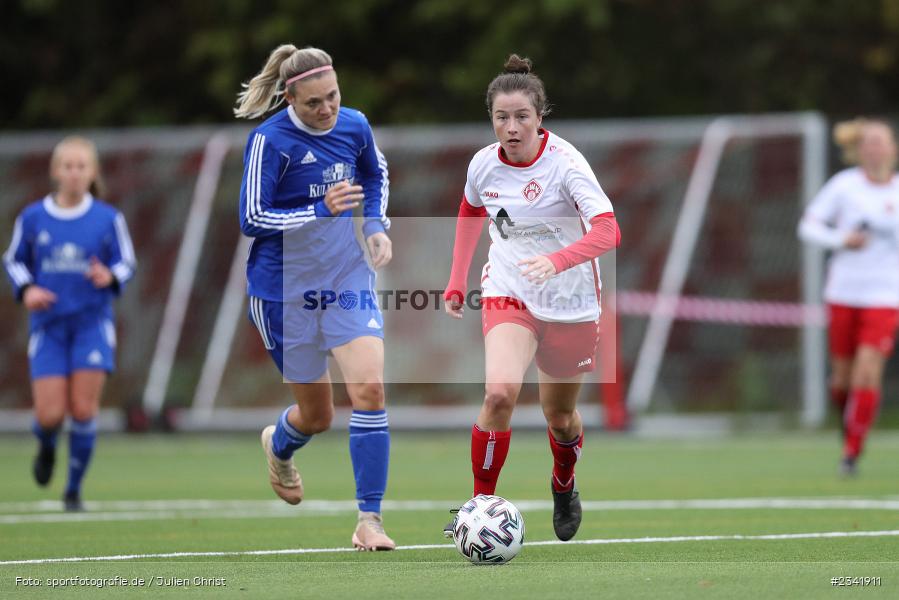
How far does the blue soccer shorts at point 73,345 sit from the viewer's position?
10609 mm

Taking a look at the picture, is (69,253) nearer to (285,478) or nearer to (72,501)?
(72,501)

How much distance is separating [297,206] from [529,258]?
1.36 m

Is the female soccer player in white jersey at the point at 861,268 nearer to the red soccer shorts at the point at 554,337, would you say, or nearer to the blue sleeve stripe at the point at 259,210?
the red soccer shorts at the point at 554,337

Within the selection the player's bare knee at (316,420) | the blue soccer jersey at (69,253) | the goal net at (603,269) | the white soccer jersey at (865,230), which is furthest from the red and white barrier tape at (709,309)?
the player's bare knee at (316,420)

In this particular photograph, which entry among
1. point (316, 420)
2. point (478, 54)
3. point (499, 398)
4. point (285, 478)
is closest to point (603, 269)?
point (478, 54)

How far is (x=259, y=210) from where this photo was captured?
7707 mm

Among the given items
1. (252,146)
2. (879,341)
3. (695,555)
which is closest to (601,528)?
(695,555)

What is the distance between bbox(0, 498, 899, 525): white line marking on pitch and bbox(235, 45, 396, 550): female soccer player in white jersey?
6.69 feet

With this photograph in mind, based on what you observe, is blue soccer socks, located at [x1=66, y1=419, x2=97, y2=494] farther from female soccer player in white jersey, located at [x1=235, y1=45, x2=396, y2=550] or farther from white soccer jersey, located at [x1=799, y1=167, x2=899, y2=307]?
white soccer jersey, located at [x1=799, y1=167, x2=899, y2=307]

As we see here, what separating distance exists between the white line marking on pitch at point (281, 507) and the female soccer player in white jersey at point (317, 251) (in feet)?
6.69

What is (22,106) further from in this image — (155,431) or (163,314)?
(155,431)

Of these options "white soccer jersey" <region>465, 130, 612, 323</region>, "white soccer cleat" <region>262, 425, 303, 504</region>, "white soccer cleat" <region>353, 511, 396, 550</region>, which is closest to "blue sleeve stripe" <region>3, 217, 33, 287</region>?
"white soccer cleat" <region>262, 425, 303, 504</region>

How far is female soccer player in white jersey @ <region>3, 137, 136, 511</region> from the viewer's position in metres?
10.6

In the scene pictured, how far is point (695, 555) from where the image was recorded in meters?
7.11
